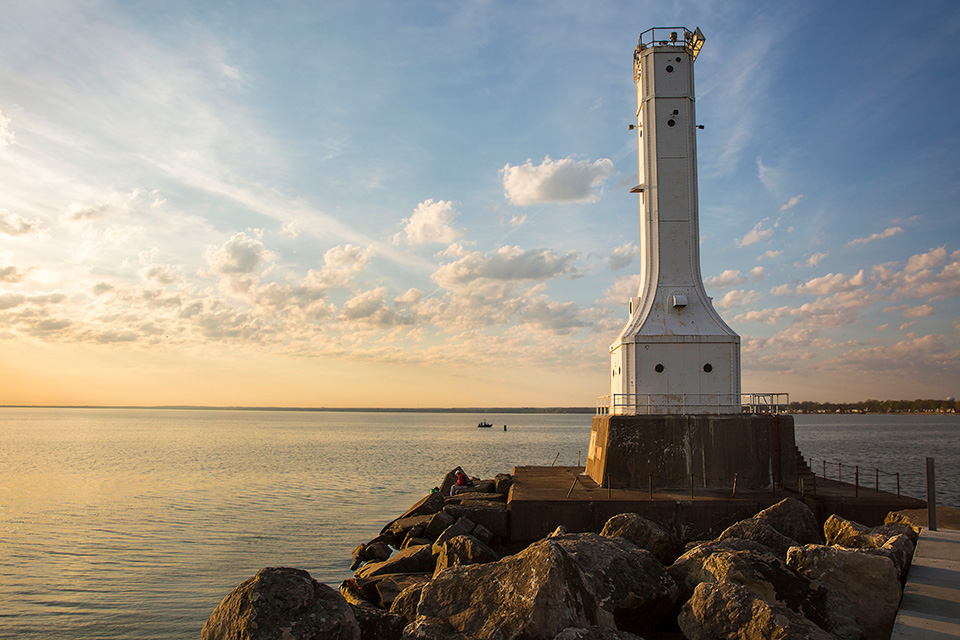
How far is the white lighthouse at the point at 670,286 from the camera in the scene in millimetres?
18047

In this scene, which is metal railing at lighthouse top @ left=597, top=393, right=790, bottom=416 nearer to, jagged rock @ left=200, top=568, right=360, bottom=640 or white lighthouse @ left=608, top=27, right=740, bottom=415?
white lighthouse @ left=608, top=27, right=740, bottom=415

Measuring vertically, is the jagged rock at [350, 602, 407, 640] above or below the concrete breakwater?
below

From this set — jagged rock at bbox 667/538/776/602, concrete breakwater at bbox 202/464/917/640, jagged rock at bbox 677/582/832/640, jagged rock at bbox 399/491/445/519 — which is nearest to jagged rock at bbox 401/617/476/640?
concrete breakwater at bbox 202/464/917/640

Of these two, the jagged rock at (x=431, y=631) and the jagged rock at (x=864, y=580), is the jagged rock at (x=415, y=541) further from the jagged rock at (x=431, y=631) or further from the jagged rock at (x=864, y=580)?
the jagged rock at (x=864, y=580)

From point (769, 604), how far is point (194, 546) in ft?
54.6

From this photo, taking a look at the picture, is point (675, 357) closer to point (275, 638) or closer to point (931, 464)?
point (931, 464)

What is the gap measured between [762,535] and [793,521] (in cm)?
222

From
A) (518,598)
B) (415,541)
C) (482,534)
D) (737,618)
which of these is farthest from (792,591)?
(415,541)

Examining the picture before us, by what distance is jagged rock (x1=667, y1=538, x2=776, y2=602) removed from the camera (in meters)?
9.46

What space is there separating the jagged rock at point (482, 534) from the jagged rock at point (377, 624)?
278 inches

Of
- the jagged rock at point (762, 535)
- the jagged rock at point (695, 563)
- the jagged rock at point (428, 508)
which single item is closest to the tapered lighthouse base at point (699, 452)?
the jagged rock at point (762, 535)

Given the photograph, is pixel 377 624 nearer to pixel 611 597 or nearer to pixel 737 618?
pixel 611 597

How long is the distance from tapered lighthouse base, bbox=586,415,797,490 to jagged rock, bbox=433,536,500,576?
5542 millimetres

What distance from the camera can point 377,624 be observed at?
25.3 feet
